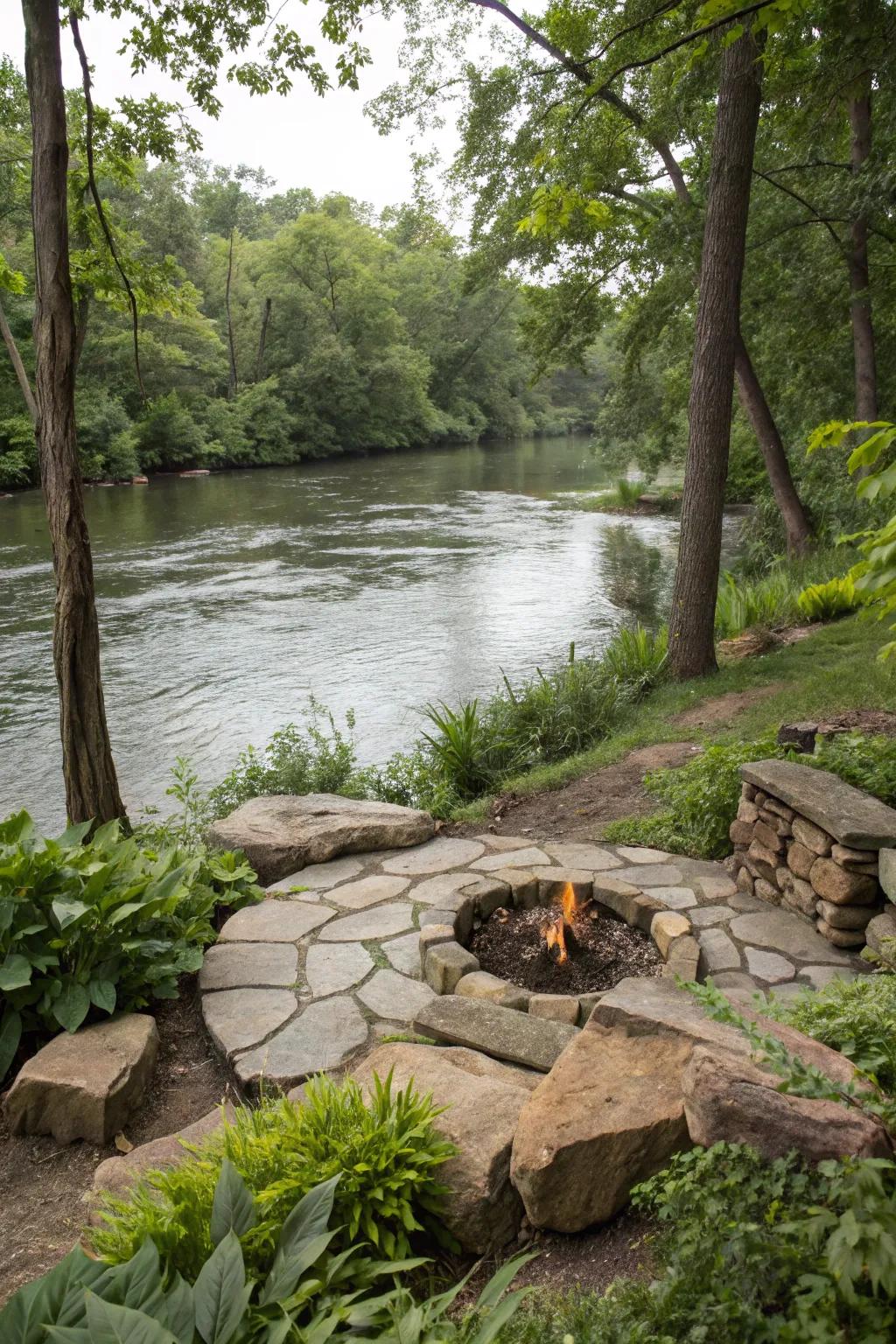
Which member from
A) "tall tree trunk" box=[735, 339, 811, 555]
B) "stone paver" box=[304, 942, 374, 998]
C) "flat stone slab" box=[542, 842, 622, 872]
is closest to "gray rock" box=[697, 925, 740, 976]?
"flat stone slab" box=[542, 842, 622, 872]

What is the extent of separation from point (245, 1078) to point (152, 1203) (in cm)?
83

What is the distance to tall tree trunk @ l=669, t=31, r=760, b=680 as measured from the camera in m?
6.85

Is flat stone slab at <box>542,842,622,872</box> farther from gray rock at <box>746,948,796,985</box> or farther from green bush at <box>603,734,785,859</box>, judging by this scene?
gray rock at <box>746,948,796,985</box>

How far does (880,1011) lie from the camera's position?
229cm

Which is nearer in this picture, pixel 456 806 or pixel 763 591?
pixel 456 806

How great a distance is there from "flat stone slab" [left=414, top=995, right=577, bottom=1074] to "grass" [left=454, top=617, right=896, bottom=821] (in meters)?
2.56

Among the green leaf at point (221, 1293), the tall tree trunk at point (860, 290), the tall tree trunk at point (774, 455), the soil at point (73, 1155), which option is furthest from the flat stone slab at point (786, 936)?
the tall tree trunk at point (774, 455)

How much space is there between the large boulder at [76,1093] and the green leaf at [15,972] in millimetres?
234

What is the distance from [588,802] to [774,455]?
7823 millimetres

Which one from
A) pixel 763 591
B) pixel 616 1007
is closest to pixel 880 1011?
pixel 616 1007

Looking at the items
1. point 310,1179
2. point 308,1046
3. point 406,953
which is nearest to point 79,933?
point 308,1046

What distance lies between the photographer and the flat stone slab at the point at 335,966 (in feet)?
11.0

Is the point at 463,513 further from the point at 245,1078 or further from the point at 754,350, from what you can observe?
the point at 245,1078

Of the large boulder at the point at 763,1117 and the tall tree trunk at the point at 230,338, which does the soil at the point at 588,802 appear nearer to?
the large boulder at the point at 763,1117
